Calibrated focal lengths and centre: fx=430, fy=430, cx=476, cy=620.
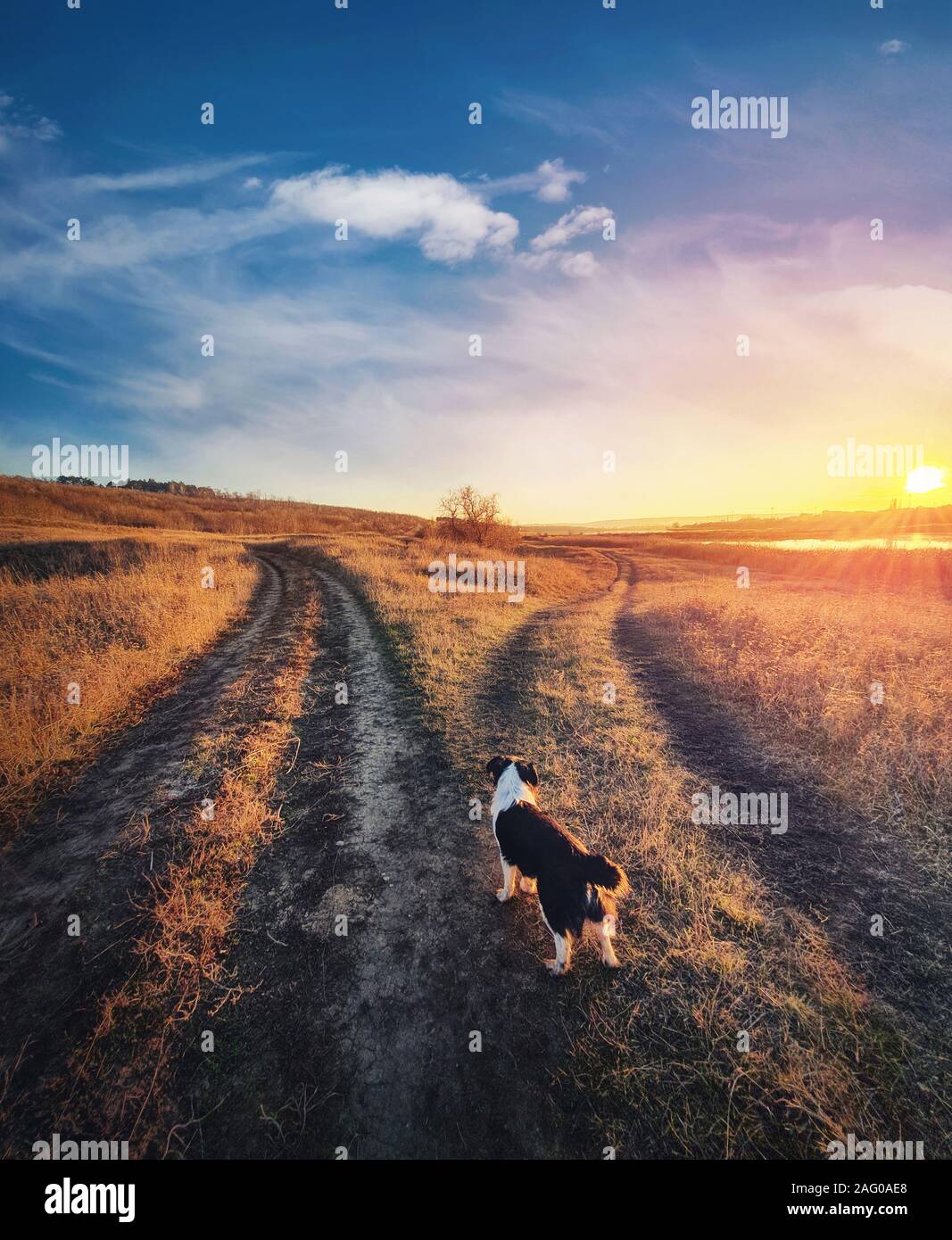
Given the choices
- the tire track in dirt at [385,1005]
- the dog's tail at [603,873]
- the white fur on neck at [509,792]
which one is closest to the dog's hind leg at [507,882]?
the tire track in dirt at [385,1005]

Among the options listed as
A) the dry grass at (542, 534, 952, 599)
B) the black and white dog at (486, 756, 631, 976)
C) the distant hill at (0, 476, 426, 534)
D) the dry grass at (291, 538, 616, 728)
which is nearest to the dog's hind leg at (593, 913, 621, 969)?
the black and white dog at (486, 756, 631, 976)

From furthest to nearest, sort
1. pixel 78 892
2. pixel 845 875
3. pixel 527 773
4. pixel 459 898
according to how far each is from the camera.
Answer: pixel 527 773 < pixel 845 875 < pixel 459 898 < pixel 78 892

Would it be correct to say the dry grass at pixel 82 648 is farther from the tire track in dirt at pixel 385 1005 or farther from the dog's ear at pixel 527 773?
the dog's ear at pixel 527 773

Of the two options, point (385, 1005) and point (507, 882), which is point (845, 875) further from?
point (385, 1005)

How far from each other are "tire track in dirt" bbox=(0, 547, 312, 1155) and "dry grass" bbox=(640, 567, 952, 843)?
28.9 ft

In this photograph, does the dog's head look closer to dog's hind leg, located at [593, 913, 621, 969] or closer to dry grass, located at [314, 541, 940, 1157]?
dry grass, located at [314, 541, 940, 1157]

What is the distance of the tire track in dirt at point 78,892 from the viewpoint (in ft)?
10.4

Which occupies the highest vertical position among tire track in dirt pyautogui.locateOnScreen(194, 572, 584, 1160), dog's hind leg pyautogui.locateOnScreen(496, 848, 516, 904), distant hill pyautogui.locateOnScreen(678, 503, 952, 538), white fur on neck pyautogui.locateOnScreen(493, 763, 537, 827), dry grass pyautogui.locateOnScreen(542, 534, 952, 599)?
distant hill pyautogui.locateOnScreen(678, 503, 952, 538)

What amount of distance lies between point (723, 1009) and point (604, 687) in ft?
23.6

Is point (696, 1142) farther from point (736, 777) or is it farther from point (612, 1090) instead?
point (736, 777)

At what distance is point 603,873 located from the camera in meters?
3.66

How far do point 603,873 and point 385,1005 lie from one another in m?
2.08

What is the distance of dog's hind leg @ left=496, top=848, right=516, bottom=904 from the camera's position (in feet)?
14.7

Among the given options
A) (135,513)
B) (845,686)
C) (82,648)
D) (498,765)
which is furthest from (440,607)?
(135,513)
